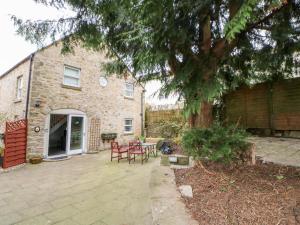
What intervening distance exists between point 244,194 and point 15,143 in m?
7.55

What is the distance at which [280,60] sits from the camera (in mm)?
4418

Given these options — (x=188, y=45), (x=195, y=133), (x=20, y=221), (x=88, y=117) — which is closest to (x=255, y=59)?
(x=188, y=45)

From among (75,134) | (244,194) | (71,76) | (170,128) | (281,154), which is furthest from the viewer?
(170,128)

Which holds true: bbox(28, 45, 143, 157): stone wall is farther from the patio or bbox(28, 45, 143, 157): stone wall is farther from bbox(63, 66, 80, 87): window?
the patio

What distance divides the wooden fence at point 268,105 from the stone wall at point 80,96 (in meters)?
6.11

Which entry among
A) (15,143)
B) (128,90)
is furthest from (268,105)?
(15,143)

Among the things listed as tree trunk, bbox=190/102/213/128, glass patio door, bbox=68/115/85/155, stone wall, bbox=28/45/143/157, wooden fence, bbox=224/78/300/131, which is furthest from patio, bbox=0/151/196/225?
wooden fence, bbox=224/78/300/131

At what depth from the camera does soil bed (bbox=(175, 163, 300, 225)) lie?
7.57ft

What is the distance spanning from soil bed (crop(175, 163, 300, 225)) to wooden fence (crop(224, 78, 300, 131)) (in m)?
3.06

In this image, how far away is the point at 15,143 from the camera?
679 cm

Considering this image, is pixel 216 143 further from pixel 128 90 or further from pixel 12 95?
pixel 12 95

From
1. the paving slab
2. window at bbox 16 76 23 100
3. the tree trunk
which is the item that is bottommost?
the paving slab

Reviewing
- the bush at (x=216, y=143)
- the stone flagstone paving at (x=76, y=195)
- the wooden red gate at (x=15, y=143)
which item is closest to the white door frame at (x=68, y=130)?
the wooden red gate at (x=15, y=143)

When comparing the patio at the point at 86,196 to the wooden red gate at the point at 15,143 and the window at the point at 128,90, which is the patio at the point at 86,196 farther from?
the window at the point at 128,90
